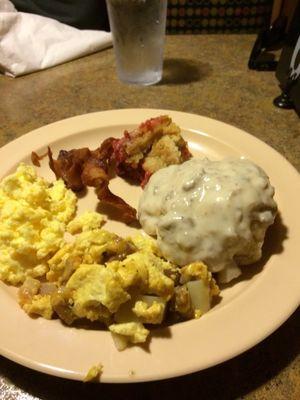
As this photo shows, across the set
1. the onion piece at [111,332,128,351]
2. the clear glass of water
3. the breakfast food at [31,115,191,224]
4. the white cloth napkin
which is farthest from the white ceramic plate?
the white cloth napkin

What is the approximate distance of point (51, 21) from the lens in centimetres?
170

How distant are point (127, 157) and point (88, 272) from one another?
1.34 ft

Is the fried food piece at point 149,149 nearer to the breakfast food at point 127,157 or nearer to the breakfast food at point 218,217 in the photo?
the breakfast food at point 127,157

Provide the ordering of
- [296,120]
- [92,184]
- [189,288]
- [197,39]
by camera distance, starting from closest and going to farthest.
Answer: [189,288], [92,184], [296,120], [197,39]

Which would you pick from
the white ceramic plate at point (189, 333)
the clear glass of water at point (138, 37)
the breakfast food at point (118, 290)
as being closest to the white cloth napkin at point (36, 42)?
the clear glass of water at point (138, 37)

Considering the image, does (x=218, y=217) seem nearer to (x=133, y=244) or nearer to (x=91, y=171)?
(x=133, y=244)

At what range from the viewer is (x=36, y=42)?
1611 millimetres

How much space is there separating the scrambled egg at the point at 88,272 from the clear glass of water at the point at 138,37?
0.66 meters

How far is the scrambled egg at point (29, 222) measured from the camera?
843 millimetres

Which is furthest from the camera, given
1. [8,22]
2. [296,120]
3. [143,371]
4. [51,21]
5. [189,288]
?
[51,21]

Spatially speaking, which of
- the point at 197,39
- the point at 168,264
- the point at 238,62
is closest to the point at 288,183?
the point at 168,264

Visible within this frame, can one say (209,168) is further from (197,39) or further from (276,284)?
(197,39)

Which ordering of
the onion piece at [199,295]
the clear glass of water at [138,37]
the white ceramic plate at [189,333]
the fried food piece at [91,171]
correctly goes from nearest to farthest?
the white ceramic plate at [189,333] → the onion piece at [199,295] → the fried food piece at [91,171] → the clear glass of water at [138,37]

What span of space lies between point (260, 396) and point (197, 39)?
1.49 metres
